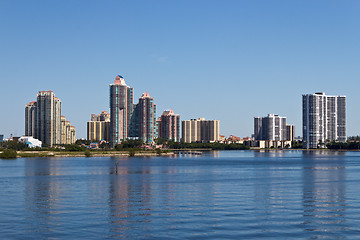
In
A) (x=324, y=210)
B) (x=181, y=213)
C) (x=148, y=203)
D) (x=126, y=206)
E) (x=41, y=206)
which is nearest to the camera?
(x=181, y=213)

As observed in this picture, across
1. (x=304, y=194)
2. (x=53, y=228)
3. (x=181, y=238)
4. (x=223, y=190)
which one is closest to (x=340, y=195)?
(x=304, y=194)

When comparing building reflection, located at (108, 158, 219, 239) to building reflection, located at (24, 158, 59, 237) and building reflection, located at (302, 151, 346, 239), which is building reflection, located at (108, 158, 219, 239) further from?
→ building reflection, located at (302, 151, 346, 239)

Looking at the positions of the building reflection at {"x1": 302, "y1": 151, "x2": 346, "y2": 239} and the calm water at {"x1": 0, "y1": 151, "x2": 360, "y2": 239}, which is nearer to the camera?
the calm water at {"x1": 0, "y1": 151, "x2": 360, "y2": 239}

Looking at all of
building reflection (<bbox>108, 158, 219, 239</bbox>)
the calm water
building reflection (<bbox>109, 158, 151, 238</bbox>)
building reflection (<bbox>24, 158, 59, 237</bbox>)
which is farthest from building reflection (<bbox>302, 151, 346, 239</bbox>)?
building reflection (<bbox>24, 158, 59, 237</bbox>)

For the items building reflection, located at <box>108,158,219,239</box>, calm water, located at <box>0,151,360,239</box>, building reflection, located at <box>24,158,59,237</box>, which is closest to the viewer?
calm water, located at <box>0,151,360,239</box>

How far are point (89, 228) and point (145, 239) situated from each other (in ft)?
17.4

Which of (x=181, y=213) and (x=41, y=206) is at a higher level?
(x=181, y=213)

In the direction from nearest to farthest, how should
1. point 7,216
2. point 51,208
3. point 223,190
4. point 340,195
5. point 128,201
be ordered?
point 7,216
point 51,208
point 128,201
point 340,195
point 223,190

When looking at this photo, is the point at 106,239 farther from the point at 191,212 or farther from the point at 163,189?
the point at 163,189

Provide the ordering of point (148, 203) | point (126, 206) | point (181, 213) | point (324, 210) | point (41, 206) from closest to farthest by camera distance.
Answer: point (181, 213) < point (324, 210) < point (126, 206) < point (41, 206) < point (148, 203)

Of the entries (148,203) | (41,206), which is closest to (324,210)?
(148,203)

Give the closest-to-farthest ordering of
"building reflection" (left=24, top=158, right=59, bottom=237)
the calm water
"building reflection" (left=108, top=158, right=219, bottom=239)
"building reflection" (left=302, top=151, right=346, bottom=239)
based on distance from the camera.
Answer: the calm water < "building reflection" (left=302, top=151, right=346, bottom=239) < "building reflection" (left=108, top=158, right=219, bottom=239) < "building reflection" (left=24, top=158, right=59, bottom=237)

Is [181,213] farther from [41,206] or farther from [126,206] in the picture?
[41,206]

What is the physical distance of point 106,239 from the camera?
31.7 meters
